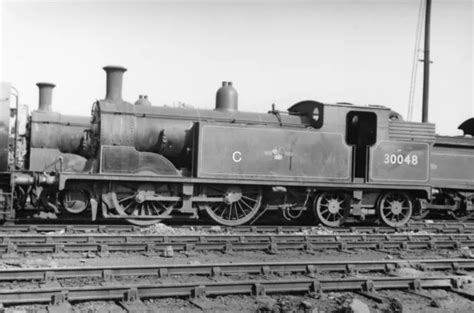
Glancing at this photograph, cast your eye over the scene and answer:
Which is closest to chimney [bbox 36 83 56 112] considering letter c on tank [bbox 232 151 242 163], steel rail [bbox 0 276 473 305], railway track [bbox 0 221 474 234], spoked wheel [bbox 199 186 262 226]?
railway track [bbox 0 221 474 234]

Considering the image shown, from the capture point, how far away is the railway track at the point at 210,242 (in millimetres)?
8688

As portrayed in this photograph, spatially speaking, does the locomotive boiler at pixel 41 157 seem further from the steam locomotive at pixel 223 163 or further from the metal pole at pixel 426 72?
the metal pole at pixel 426 72

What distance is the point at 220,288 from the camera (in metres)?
6.27

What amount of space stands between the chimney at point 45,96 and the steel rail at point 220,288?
408 inches

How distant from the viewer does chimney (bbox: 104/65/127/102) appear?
12211mm

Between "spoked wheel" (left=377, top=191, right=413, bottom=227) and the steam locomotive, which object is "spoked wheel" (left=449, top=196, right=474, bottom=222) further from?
"spoked wheel" (left=377, top=191, right=413, bottom=227)

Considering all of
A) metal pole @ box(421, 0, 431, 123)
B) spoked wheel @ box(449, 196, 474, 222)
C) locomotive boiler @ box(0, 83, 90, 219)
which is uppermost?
metal pole @ box(421, 0, 431, 123)

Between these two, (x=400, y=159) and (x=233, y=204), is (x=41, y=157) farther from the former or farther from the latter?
(x=400, y=159)

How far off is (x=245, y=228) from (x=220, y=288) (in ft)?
18.7

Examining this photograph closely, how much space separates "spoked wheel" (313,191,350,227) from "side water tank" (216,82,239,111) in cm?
285

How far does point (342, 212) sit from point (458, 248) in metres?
3.22

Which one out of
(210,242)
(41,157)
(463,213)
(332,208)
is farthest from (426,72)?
(210,242)

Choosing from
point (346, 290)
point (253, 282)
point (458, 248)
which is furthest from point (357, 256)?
point (253, 282)

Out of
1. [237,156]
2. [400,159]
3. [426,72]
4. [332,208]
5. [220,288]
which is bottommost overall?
[220,288]
